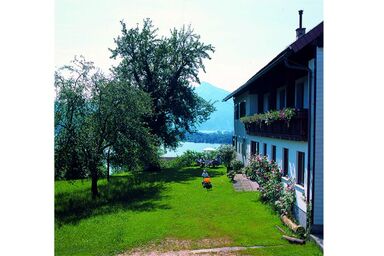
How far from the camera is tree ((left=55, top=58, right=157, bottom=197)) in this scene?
1487 centimetres

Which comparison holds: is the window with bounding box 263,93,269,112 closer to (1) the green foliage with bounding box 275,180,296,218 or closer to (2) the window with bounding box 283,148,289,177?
(2) the window with bounding box 283,148,289,177

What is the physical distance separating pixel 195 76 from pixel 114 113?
1497cm

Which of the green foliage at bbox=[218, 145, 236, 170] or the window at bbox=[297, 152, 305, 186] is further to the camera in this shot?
the green foliage at bbox=[218, 145, 236, 170]

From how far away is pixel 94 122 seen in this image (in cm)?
1602

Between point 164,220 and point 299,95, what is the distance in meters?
6.08

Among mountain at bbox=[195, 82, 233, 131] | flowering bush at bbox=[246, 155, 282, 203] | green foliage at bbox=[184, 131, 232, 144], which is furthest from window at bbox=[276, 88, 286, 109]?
green foliage at bbox=[184, 131, 232, 144]

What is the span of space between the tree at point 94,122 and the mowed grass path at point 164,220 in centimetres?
173

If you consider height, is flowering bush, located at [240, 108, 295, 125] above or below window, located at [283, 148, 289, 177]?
above

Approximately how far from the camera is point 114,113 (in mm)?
16297

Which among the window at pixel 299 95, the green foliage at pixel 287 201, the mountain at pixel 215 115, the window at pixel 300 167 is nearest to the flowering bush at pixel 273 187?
the green foliage at pixel 287 201

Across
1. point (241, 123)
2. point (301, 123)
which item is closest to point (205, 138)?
point (241, 123)

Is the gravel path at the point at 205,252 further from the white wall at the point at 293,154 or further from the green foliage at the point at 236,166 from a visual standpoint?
the green foliage at the point at 236,166

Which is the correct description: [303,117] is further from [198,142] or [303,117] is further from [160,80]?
[198,142]
